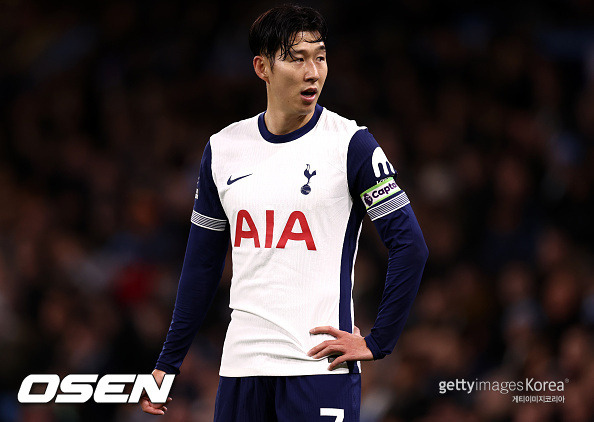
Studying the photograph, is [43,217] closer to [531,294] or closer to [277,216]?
[531,294]

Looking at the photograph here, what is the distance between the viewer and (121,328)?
6.64m

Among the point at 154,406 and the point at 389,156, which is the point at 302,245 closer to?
the point at 154,406

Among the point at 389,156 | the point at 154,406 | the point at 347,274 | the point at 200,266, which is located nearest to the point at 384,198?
the point at 347,274

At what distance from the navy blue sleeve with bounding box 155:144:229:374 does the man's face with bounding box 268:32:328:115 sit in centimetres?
42

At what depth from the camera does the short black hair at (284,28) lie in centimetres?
315

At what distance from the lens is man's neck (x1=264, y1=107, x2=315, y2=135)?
325cm

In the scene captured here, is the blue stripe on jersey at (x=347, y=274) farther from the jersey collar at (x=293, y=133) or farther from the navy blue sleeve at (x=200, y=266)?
the navy blue sleeve at (x=200, y=266)

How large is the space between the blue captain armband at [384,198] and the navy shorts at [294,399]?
585mm

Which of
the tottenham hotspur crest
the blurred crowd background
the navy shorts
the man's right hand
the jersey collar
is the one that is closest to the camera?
the navy shorts

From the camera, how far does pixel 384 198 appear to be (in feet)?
9.99

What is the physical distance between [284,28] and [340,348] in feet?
3.77

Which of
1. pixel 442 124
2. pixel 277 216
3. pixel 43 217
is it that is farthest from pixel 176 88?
pixel 277 216

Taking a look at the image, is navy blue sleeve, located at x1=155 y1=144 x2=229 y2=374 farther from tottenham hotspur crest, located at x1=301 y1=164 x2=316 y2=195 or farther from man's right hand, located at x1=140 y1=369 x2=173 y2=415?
tottenham hotspur crest, located at x1=301 y1=164 x2=316 y2=195

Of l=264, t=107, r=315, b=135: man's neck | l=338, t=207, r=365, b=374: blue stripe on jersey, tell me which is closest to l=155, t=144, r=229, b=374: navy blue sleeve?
l=264, t=107, r=315, b=135: man's neck
